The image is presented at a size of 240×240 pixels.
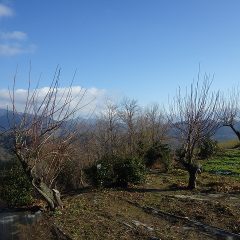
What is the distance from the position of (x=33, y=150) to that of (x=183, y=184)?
885 cm

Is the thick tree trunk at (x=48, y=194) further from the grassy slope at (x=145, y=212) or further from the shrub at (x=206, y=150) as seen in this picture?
the shrub at (x=206, y=150)

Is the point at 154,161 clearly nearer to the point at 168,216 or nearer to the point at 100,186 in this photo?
the point at 100,186

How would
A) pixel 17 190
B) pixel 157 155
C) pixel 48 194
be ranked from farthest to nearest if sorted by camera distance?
pixel 157 155 → pixel 17 190 → pixel 48 194

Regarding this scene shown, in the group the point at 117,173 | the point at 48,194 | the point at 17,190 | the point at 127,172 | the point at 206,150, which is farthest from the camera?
the point at 206,150

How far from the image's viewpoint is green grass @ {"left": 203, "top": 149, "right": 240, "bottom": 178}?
25.7 metres

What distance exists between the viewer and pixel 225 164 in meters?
30.2

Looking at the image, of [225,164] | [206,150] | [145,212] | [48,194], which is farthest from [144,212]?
[206,150]

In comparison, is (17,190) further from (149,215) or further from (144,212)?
(149,215)

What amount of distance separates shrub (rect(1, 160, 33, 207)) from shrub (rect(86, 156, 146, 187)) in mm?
3851

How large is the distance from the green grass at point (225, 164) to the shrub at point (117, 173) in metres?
7.86

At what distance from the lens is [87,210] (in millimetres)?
13594

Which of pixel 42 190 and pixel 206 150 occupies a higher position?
pixel 206 150

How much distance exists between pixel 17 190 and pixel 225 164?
1879 centimetres

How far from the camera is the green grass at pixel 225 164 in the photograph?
25653 mm
